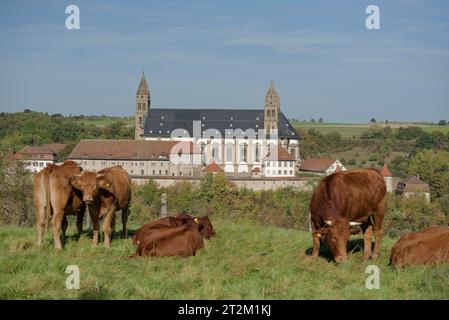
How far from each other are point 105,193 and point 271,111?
111759 millimetres

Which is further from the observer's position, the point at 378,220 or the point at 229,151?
the point at 229,151

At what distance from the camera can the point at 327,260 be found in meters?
8.75

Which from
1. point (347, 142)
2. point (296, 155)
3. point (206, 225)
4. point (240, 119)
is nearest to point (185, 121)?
point (240, 119)

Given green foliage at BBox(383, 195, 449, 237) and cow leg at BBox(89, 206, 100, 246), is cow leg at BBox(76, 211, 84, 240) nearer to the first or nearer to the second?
cow leg at BBox(89, 206, 100, 246)

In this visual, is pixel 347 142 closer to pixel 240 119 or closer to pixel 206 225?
pixel 240 119

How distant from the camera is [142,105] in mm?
130000

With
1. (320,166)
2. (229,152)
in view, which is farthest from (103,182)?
(229,152)

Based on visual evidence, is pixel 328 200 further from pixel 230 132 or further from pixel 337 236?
pixel 230 132

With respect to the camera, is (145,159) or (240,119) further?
(240,119)

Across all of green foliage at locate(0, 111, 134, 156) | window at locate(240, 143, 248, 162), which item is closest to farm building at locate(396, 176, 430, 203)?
window at locate(240, 143, 248, 162)

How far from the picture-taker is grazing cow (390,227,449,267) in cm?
848

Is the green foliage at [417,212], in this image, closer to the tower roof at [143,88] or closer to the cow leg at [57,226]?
the cow leg at [57,226]

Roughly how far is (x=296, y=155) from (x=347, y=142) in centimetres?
3652
